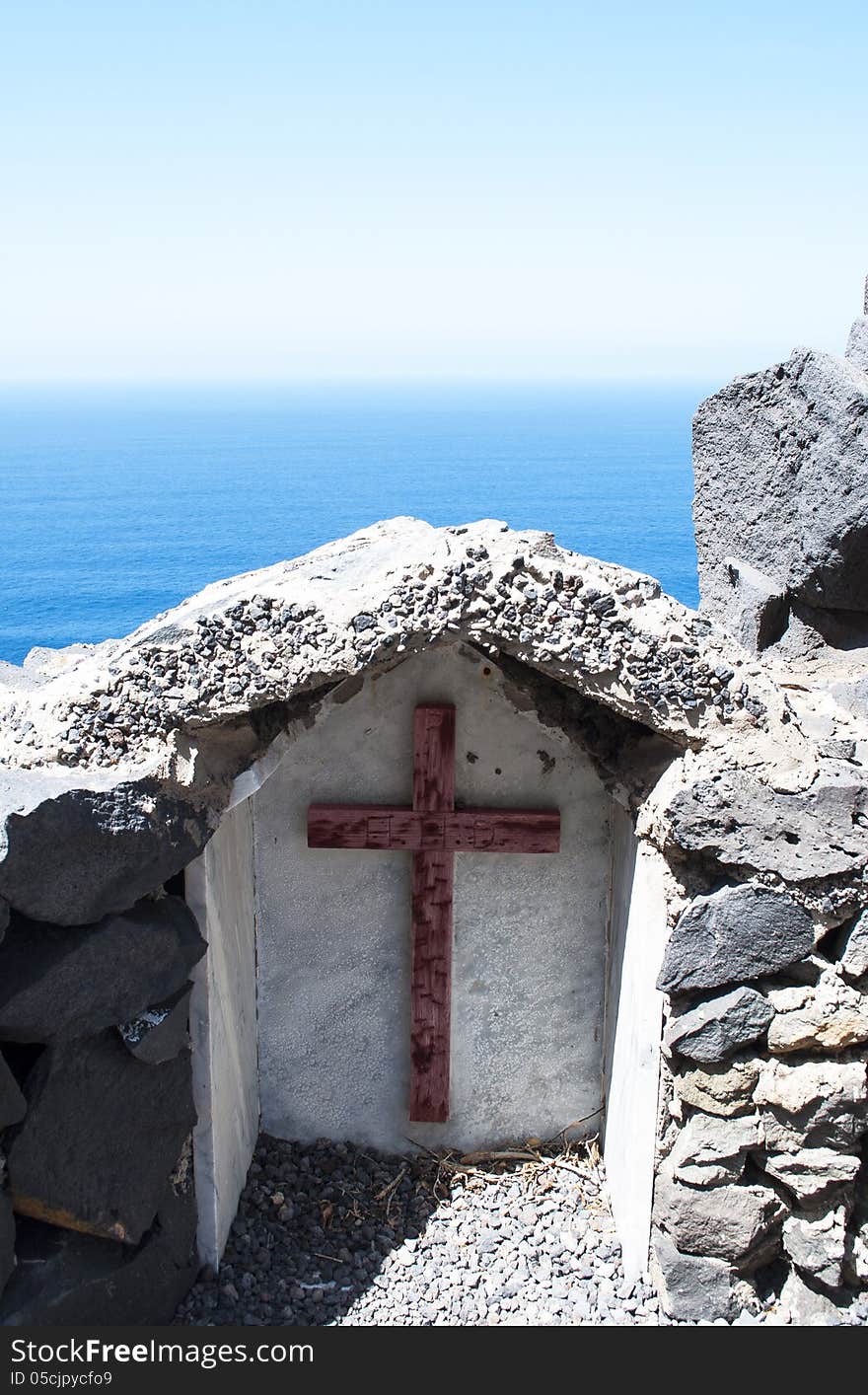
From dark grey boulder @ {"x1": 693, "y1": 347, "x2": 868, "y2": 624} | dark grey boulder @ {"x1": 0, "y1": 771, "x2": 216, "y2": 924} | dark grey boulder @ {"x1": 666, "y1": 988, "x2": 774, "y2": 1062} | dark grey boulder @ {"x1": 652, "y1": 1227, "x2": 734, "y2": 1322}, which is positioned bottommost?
dark grey boulder @ {"x1": 652, "y1": 1227, "x2": 734, "y2": 1322}

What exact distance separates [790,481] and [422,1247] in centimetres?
355

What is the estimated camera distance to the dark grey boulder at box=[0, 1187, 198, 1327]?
12.2 feet

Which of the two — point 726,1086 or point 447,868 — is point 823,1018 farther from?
point 447,868

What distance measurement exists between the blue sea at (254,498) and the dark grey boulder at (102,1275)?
4942 mm

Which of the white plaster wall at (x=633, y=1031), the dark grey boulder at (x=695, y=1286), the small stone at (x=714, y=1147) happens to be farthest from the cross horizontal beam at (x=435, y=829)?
the dark grey boulder at (x=695, y=1286)

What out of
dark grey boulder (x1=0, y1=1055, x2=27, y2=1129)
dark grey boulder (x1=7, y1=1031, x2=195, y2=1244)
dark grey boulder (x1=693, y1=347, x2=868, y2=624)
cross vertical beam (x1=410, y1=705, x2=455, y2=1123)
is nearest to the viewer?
dark grey boulder (x1=0, y1=1055, x2=27, y2=1129)

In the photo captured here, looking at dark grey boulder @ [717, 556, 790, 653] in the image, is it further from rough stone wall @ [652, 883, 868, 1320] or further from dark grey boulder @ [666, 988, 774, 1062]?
dark grey boulder @ [666, 988, 774, 1062]

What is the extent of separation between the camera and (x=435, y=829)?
16.4 feet

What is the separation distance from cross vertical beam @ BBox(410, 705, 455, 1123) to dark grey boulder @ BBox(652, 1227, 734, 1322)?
4.25 feet

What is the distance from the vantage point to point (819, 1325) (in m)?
4.04

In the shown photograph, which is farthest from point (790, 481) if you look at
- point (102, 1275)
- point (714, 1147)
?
point (102, 1275)

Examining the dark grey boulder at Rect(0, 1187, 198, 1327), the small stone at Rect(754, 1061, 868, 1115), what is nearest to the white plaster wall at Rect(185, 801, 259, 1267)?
the dark grey boulder at Rect(0, 1187, 198, 1327)

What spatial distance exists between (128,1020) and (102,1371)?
1027 millimetres

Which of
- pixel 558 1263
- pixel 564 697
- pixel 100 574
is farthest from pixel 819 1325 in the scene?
pixel 100 574
